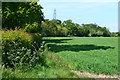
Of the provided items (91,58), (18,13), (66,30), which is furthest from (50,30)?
(91,58)

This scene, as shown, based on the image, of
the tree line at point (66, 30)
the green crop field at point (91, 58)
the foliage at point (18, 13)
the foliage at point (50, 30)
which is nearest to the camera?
the green crop field at point (91, 58)

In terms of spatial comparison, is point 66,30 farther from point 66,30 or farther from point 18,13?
point 18,13

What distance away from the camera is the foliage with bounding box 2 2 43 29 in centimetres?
2281

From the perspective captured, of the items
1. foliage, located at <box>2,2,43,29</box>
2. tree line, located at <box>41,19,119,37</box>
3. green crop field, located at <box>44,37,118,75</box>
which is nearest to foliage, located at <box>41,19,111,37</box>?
tree line, located at <box>41,19,119,37</box>

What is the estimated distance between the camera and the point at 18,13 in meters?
23.3

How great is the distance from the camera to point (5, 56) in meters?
8.67

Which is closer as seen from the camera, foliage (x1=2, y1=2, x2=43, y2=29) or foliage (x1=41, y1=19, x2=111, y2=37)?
foliage (x1=2, y1=2, x2=43, y2=29)

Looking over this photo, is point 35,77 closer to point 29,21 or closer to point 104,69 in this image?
point 104,69

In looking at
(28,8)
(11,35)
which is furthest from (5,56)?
(28,8)

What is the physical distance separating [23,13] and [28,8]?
199cm

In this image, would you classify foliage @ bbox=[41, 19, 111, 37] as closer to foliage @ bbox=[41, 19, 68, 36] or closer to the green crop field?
foliage @ bbox=[41, 19, 68, 36]

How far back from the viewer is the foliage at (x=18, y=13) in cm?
2281

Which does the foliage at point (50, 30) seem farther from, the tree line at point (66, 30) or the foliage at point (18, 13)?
the foliage at point (18, 13)

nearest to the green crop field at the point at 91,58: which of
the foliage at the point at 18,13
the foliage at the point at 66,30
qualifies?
the foliage at the point at 18,13
